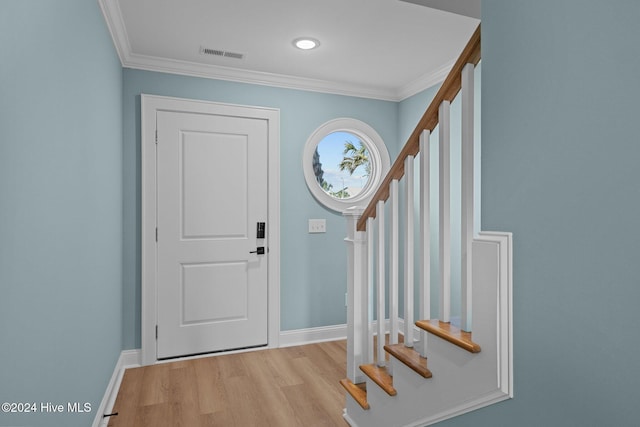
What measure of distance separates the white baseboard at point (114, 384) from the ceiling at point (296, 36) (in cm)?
227

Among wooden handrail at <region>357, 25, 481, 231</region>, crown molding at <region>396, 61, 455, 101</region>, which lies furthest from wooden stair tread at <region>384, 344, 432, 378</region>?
crown molding at <region>396, 61, 455, 101</region>

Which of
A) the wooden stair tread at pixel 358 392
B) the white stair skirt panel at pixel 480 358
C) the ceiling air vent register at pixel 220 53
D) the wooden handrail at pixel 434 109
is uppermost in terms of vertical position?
the ceiling air vent register at pixel 220 53

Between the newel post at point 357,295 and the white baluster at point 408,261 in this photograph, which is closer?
the white baluster at point 408,261

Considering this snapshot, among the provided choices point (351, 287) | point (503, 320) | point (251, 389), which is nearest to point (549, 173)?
point (503, 320)

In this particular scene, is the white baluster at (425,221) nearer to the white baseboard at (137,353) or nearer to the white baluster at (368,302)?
the white baluster at (368,302)

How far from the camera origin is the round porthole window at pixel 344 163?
3.54 m

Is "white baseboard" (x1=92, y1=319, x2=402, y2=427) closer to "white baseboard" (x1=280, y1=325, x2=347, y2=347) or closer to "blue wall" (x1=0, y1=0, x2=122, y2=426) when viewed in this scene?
"white baseboard" (x1=280, y1=325, x2=347, y2=347)

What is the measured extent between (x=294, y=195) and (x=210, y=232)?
0.83 metres

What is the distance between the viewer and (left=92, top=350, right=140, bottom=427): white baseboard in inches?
81.8

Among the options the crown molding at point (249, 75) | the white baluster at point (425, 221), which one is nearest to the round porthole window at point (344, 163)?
the crown molding at point (249, 75)

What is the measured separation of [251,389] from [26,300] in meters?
1.80

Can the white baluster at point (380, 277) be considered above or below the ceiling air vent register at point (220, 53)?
below

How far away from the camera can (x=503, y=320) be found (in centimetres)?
101

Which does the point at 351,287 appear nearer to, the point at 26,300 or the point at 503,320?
the point at 503,320
